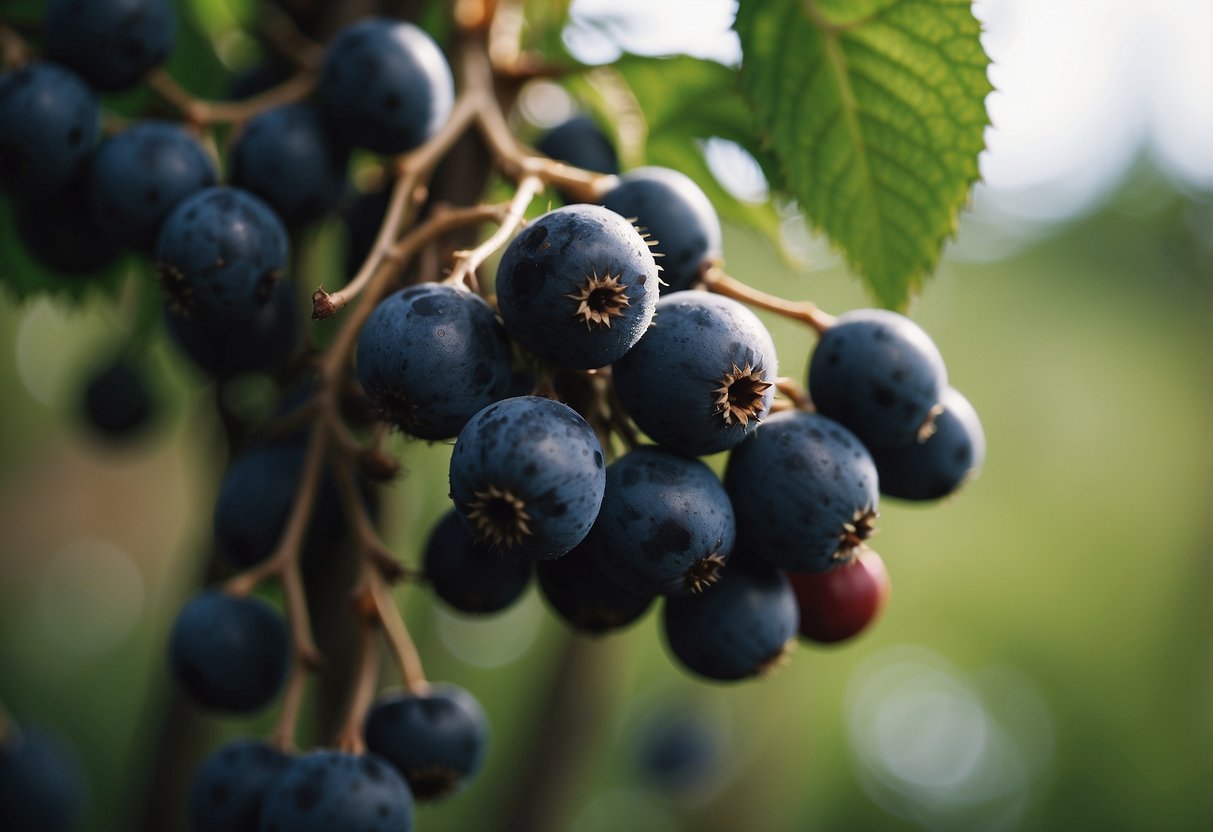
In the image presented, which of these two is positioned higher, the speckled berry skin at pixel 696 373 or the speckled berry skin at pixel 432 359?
the speckled berry skin at pixel 696 373

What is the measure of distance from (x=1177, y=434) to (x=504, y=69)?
28.6ft

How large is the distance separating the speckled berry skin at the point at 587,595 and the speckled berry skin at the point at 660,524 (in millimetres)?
53

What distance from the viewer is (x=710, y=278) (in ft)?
4.15

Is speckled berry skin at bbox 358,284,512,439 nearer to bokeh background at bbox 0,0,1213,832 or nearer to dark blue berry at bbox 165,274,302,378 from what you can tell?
dark blue berry at bbox 165,274,302,378

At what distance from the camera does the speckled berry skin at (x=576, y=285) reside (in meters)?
0.95

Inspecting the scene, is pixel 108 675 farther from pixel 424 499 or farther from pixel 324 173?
pixel 324 173

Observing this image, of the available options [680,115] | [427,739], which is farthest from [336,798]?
[680,115]

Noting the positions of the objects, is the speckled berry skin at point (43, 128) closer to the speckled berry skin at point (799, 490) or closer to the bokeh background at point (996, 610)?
the speckled berry skin at point (799, 490)

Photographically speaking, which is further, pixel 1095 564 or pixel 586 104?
pixel 1095 564

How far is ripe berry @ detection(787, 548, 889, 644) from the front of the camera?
4.38ft

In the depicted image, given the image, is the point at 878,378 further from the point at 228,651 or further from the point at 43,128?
the point at 43,128

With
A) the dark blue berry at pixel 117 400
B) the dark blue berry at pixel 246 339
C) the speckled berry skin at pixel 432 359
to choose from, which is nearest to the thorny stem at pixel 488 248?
the speckled berry skin at pixel 432 359

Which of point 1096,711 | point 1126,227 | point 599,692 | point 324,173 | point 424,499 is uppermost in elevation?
point 324,173

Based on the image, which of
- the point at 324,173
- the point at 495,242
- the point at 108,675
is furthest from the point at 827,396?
the point at 108,675
